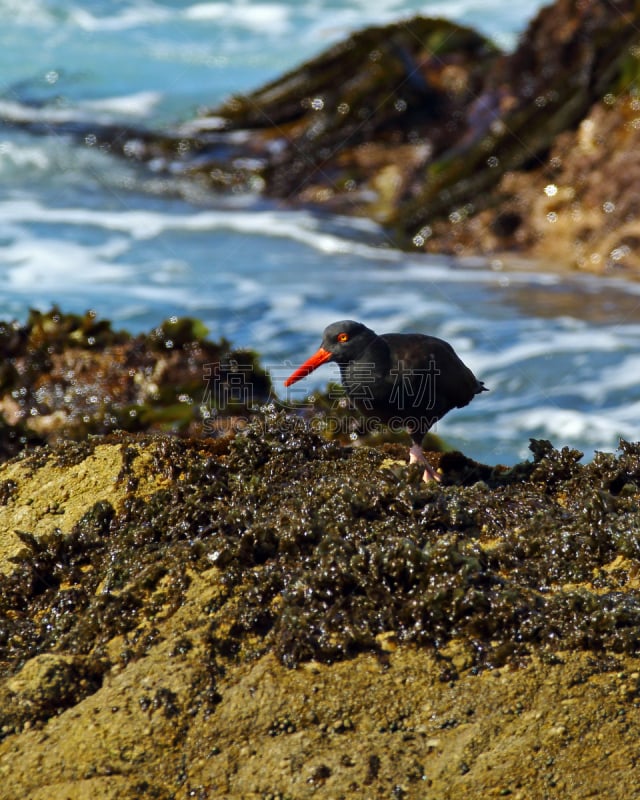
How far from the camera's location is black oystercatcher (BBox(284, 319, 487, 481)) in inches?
169

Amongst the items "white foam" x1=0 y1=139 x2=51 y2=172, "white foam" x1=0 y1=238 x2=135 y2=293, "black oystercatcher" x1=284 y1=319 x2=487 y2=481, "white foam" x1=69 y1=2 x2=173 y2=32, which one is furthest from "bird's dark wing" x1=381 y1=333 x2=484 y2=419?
"white foam" x1=69 y1=2 x2=173 y2=32

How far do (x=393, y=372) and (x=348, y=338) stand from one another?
282 mm

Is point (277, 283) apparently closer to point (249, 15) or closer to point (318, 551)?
point (318, 551)

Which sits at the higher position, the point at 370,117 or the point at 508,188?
the point at 370,117

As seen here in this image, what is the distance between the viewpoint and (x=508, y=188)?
11.3 m

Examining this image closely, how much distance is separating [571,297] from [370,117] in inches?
Answer: 199

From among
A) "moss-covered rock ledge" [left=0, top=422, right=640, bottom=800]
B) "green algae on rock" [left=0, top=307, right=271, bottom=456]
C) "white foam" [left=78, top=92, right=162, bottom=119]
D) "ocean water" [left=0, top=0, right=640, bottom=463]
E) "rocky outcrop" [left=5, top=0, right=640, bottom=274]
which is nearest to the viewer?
"moss-covered rock ledge" [left=0, top=422, right=640, bottom=800]

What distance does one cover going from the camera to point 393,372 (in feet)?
14.1

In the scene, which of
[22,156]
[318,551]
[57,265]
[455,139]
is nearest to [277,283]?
[57,265]

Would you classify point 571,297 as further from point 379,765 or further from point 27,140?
point 27,140

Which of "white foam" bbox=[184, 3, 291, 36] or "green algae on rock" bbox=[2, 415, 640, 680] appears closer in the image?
"green algae on rock" bbox=[2, 415, 640, 680]

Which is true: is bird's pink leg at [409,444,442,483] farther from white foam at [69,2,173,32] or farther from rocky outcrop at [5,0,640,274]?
white foam at [69,2,173,32]

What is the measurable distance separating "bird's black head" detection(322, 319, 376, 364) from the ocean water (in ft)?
9.71

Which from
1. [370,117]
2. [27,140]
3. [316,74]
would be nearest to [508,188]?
[370,117]
